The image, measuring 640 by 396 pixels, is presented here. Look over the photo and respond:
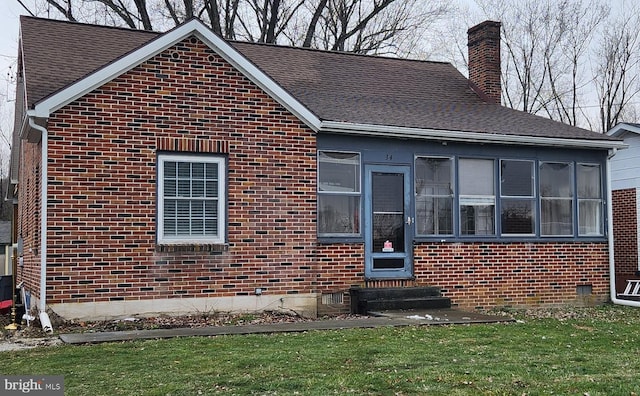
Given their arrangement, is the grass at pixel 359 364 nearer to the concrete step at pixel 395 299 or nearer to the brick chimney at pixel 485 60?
the concrete step at pixel 395 299

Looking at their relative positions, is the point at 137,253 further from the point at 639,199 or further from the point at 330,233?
the point at 639,199

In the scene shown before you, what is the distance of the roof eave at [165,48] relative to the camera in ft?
36.4

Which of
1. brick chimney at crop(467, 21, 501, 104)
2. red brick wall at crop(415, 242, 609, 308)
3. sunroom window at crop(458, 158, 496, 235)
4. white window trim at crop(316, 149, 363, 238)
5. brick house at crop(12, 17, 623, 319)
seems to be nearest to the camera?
brick house at crop(12, 17, 623, 319)

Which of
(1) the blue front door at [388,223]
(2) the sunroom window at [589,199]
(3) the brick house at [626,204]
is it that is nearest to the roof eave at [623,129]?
(3) the brick house at [626,204]

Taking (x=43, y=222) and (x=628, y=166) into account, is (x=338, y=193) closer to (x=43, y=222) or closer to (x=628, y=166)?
(x=43, y=222)

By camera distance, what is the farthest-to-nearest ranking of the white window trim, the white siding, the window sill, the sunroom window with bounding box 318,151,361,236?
1. the white siding
2. the sunroom window with bounding box 318,151,361,236
3. the white window trim
4. the window sill

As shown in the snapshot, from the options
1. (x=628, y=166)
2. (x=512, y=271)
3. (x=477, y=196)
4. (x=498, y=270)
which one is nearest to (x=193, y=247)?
(x=477, y=196)

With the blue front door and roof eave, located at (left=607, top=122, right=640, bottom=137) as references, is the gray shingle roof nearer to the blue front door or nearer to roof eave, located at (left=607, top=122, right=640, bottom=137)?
the blue front door

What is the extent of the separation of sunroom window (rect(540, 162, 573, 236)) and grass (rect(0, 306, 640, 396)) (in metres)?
4.80

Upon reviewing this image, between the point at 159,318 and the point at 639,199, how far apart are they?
12.7 metres

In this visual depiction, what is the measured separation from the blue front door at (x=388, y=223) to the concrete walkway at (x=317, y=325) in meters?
1.14

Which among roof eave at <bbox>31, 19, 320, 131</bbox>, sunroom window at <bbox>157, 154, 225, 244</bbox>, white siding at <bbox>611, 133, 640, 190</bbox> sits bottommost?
sunroom window at <bbox>157, 154, 225, 244</bbox>

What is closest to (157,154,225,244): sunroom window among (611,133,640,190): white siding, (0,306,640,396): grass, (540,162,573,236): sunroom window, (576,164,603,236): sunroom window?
(0,306,640,396): grass

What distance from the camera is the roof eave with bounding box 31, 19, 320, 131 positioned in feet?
36.4
